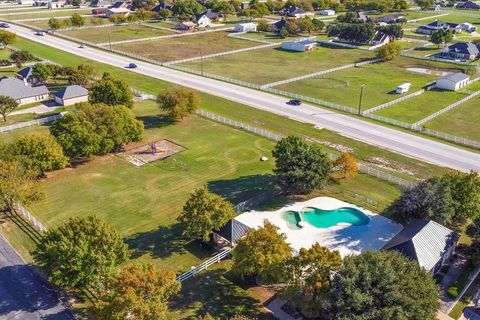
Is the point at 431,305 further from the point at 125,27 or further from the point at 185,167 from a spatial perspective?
the point at 125,27

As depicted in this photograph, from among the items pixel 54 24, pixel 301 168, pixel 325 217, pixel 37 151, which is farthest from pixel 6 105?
pixel 54 24

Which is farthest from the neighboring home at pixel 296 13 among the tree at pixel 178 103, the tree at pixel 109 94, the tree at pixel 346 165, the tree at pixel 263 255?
the tree at pixel 263 255

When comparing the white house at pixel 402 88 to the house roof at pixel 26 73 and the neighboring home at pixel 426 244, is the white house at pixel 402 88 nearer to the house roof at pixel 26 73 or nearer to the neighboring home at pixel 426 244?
the neighboring home at pixel 426 244

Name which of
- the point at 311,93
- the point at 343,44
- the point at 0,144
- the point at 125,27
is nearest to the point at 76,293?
the point at 0,144

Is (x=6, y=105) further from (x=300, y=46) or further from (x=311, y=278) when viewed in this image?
(x=300, y=46)

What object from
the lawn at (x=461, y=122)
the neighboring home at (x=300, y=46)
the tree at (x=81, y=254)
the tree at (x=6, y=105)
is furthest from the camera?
the neighboring home at (x=300, y=46)
